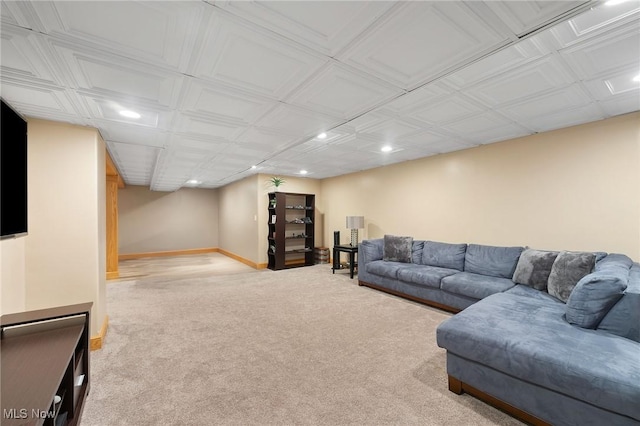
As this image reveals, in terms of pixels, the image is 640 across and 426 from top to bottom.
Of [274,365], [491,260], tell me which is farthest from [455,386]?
[491,260]

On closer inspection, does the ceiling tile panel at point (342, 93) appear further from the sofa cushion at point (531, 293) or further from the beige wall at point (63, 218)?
the sofa cushion at point (531, 293)

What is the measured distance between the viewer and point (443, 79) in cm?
212

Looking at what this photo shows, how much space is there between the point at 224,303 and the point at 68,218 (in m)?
2.17

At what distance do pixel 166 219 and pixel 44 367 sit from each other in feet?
28.5

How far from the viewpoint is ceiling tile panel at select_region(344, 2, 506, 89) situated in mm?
1436

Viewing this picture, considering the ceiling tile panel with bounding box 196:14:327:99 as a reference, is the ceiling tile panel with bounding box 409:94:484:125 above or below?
above

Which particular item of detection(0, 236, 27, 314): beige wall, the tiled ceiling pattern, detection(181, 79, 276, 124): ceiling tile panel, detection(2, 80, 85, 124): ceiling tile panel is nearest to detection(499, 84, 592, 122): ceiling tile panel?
the tiled ceiling pattern

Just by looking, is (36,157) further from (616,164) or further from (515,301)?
(616,164)

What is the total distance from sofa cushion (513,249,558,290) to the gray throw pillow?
1665 millimetres

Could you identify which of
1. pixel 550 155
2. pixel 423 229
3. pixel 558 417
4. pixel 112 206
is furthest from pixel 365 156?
pixel 112 206

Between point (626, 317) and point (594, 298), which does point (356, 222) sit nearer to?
point (594, 298)

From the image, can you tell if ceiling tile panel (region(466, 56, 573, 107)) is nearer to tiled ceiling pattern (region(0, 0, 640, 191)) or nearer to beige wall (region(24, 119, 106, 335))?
tiled ceiling pattern (region(0, 0, 640, 191))

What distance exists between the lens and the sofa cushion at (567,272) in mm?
2635

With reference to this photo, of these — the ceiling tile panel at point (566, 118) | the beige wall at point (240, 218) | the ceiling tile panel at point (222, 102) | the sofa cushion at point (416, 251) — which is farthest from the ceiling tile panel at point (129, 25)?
the beige wall at point (240, 218)
